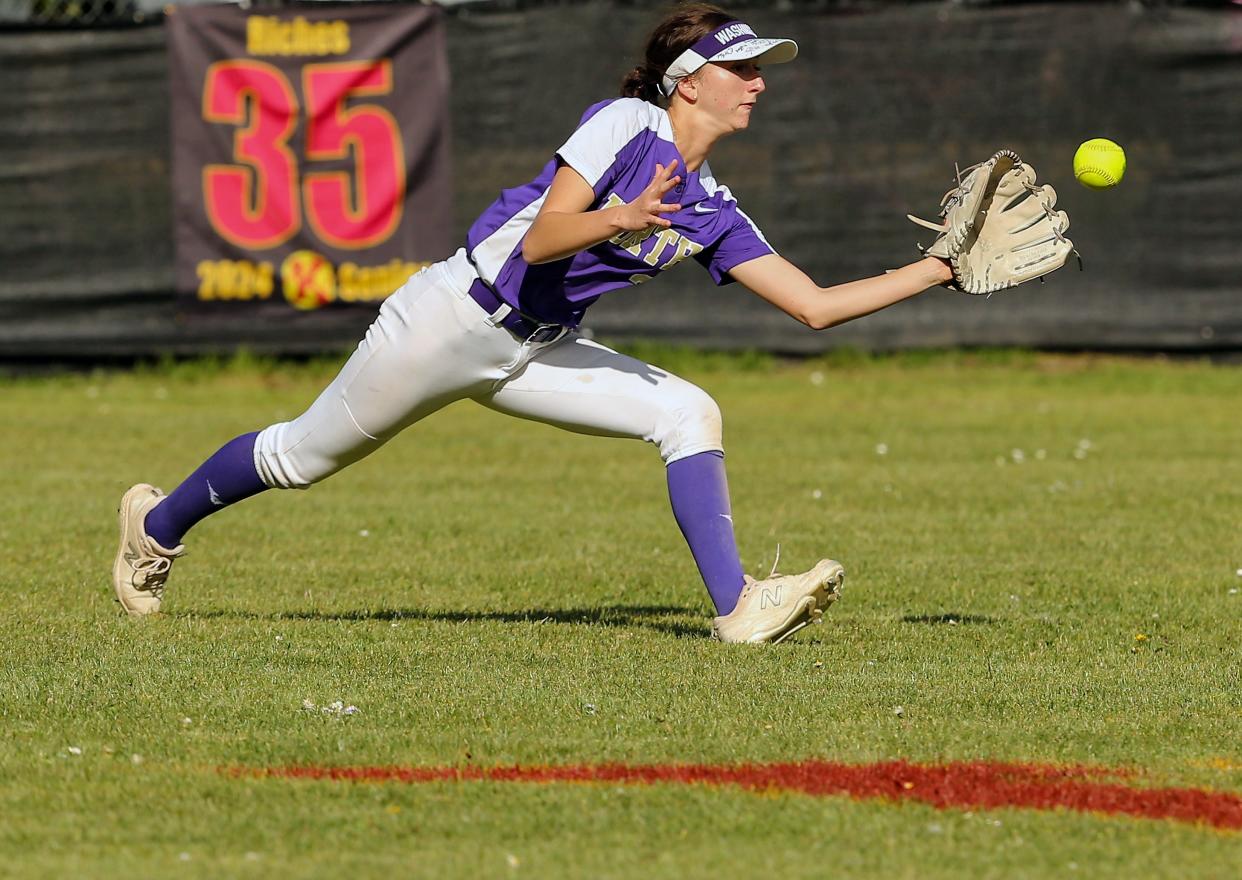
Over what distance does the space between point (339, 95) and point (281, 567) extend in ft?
21.4

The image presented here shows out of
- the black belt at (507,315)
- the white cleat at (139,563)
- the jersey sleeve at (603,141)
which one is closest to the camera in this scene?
the jersey sleeve at (603,141)

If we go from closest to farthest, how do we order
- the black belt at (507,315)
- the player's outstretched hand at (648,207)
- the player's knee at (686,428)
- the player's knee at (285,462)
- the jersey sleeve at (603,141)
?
the player's outstretched hand at (648,207) < the jersey sleeve at (603,141) < the black belt at (507,315) < the player's knee at (686,428) < the player's knee at (285,462)

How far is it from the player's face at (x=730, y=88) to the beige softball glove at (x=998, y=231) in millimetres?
621

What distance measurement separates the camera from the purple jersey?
5602mm

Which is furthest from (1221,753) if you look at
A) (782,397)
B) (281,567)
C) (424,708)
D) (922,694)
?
(782,397)

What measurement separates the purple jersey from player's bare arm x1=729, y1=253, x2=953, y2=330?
0.59ft

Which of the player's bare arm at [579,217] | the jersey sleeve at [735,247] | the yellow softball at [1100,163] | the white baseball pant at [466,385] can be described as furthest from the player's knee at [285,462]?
the yellow softball at [1100,163]

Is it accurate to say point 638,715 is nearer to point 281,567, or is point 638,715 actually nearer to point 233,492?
point 233,492

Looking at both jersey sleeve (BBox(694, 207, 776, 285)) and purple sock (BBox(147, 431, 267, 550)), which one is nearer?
jersey sleeve (BBox(694, 207, 776, 285))

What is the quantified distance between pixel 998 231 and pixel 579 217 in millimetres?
1319

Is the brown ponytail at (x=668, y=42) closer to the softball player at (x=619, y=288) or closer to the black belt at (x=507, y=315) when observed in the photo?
the softball player at (x=619, y=288)

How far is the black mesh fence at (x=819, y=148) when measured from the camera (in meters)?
13.4

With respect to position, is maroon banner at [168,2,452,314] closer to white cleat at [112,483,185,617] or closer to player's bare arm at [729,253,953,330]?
white cleat at [112,483,185,617]

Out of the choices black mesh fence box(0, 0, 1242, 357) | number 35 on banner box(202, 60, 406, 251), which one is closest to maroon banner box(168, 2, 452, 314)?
number 35 on banner box(202, 60, 406, 251)
